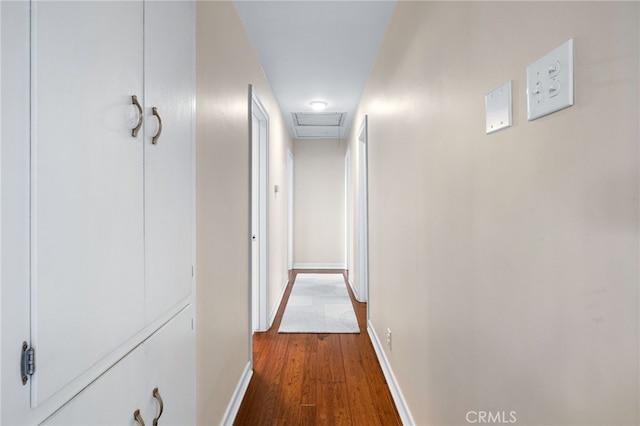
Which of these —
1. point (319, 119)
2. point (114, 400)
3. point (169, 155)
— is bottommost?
point (114, 400)

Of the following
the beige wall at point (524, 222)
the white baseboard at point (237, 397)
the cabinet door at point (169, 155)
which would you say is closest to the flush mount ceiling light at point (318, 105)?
the beige wall at point (524, 222)

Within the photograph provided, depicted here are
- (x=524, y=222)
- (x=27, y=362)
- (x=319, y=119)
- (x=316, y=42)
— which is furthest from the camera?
(x=319, y=119)

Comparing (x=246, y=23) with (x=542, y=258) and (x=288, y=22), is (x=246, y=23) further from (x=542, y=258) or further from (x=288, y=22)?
(x=542, y=258)

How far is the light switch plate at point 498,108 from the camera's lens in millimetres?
861

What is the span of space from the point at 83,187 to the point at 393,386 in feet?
6.82

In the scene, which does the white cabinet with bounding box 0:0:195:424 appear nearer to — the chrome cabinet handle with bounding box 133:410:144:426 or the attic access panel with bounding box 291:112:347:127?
the chrome cabinet handle with bounding box 133:410:144:426

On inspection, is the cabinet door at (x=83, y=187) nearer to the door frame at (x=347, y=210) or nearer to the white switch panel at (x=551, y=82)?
the white switch panel at (x=551, y=82)

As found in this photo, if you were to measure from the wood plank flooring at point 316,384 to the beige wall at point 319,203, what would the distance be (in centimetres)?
321

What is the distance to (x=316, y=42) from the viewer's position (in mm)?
2506

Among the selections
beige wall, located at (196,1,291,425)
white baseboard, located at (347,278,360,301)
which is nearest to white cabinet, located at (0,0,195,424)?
beige wall, located at (196,1,291,425)

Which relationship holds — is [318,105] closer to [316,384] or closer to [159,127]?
[316,384]

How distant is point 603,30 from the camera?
0.58m

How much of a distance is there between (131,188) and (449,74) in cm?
114

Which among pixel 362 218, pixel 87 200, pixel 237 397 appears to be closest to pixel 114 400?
pixel 87 200
